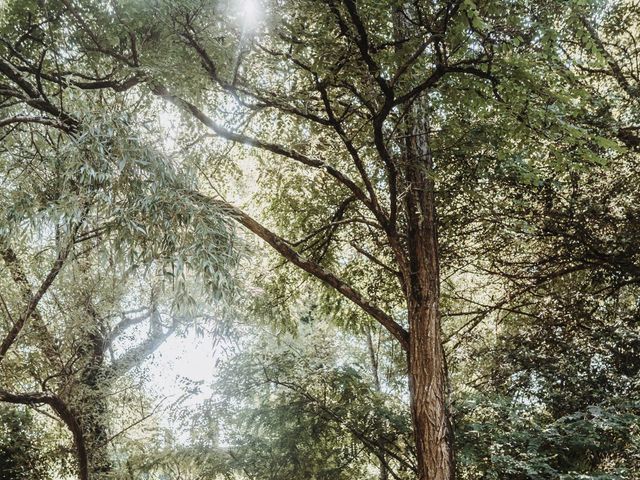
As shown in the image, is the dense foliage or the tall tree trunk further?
the tall tree trunk

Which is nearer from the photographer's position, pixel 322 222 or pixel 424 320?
pixel 424 320

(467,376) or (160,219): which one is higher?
(467,376)

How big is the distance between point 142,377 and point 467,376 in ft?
13.6

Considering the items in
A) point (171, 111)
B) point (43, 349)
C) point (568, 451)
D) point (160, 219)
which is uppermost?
point (171, 111)

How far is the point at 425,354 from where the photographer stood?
4141 millimetres

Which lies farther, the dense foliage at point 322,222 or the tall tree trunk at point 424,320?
the tall tree trunk at point 424,320

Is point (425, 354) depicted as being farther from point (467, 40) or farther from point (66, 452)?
point (66, 452)

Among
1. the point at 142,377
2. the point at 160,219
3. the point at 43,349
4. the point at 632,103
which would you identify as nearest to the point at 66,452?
the point at 142,377

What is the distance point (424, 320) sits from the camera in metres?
4.24

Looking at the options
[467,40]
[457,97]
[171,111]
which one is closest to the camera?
[467,40]

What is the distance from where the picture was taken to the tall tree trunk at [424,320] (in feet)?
12.7

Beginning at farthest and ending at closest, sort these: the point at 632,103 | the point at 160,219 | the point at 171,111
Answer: the point at 632,103 < the point at 171,111 < the point at 160,219

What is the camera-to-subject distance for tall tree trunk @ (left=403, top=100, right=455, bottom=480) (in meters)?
3.88

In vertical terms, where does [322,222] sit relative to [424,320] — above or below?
above
